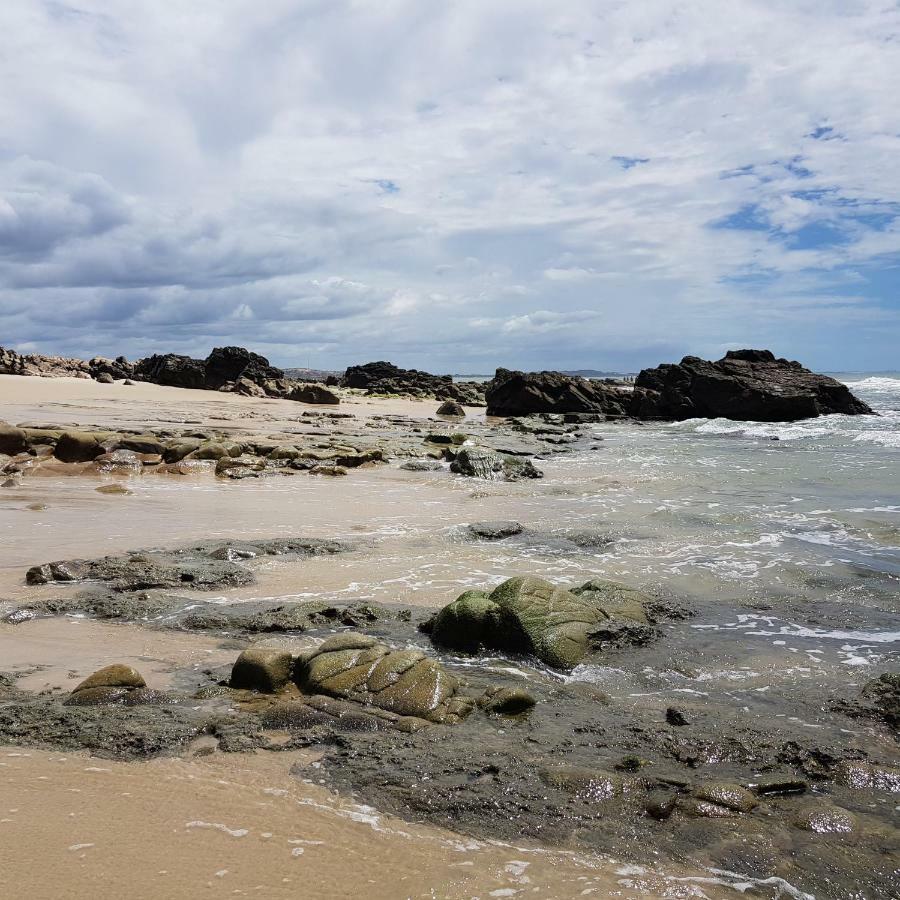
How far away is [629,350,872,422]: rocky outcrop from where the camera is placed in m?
36.3

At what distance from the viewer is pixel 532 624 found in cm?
600

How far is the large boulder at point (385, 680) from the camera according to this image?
4.64 meters

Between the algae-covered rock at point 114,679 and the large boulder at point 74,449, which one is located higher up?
the large boulder at point 74,449

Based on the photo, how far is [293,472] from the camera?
1562 centimetres

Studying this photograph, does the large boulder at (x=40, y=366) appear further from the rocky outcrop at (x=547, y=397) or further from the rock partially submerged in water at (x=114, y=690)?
the rock partially submerged in water at (x=114, y=690)

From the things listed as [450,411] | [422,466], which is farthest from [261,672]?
[450,411]

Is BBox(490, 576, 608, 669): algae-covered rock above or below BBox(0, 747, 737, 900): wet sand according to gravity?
above

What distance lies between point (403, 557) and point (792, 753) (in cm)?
530

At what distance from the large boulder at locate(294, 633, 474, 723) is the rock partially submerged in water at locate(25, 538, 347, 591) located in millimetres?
2812

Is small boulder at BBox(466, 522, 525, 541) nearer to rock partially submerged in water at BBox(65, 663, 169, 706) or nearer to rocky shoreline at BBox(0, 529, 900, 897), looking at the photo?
rocky shoreline at BBox(0, 529, 900, 897)

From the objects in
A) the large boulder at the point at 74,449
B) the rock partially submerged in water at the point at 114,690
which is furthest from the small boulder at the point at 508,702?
the large boulder at the point at 74,449

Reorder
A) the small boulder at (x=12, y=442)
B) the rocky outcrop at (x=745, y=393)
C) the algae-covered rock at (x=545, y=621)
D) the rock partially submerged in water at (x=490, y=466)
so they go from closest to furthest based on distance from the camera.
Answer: the algae-covered rock at (x=545, y=621), the small boulder at (x=12, y=442), the rock partially submerged in water at (x=490, y=466), the rocky outcrop at (x=745, y=393)

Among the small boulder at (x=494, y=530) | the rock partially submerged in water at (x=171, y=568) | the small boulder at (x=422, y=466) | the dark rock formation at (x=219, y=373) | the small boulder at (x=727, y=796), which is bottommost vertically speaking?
the small boulder at (x=727, y=796)

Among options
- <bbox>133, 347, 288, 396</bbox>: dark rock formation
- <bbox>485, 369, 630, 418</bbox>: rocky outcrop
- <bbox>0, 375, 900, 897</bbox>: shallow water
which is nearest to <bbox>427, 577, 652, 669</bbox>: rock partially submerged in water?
<bbox>0, 375, 900, 897</bbox>: shallow water
